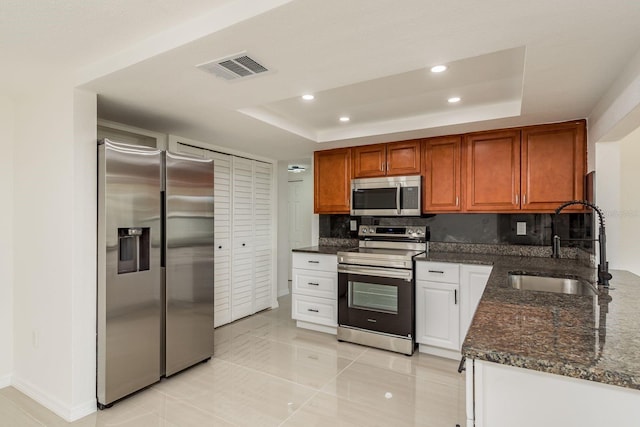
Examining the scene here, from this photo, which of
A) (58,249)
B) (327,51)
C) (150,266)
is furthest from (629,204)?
(58,249)

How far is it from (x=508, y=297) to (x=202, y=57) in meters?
1.97

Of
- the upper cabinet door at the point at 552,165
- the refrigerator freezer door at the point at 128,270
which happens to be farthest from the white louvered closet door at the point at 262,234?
the upper cabinet door at the point at 552,165

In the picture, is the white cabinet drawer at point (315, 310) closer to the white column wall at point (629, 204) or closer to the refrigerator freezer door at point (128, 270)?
the refrigerator freezer door at point (128, 270)

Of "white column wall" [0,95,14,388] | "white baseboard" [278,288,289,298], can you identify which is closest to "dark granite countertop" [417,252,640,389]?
"white column wall" [0,95,14,388]

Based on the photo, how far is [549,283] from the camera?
232cm

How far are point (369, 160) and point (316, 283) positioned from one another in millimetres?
1545

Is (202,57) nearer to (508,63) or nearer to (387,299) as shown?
(508,63)

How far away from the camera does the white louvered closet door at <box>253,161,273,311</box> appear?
4.59 metres

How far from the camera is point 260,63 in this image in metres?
1.85

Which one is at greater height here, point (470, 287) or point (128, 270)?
point (128, 270)

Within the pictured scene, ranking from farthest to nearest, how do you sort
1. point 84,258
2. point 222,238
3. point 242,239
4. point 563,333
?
point 242,239 < point 222,238 < point 84,258 < point 563,333

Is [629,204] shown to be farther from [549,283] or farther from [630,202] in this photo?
[549,283]

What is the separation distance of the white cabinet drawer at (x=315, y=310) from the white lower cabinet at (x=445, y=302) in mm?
951

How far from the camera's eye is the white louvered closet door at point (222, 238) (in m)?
3.93
